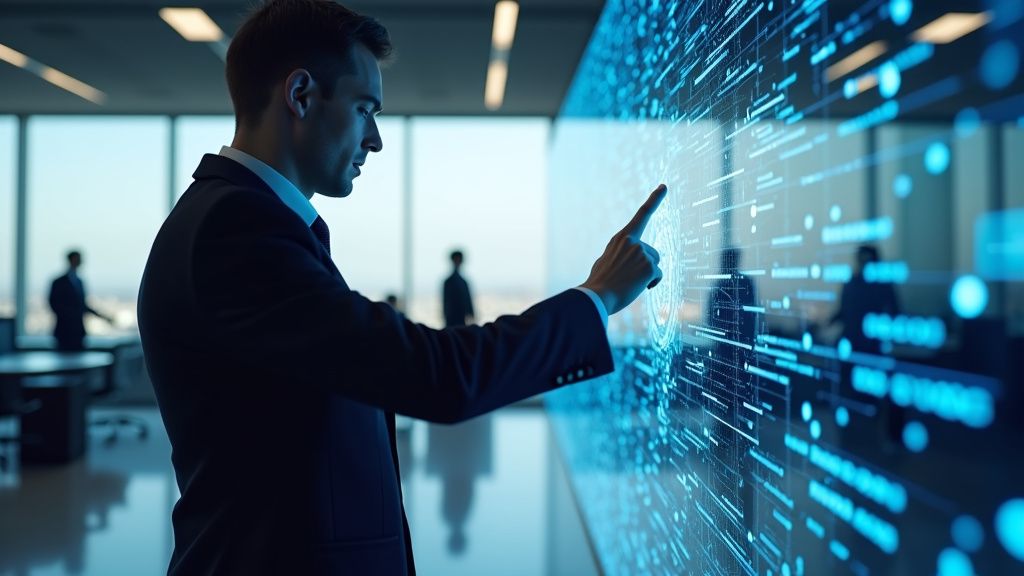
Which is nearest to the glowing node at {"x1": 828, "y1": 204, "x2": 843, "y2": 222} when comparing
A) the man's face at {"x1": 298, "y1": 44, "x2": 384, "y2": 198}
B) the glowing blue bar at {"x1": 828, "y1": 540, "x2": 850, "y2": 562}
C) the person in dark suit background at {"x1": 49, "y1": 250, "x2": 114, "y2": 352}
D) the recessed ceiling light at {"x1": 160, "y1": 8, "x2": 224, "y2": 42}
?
the glowing blue bar at {"x1": 828, "y1": 540, "x2": 850, "y2": 562}

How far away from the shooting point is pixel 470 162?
7641mm

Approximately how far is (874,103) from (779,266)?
0.87ft

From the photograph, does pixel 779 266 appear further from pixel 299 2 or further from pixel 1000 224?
pixel 299 2

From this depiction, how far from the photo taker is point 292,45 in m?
0.95

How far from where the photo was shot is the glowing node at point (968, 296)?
0.49 m

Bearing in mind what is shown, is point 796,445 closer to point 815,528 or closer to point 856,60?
point 815,528

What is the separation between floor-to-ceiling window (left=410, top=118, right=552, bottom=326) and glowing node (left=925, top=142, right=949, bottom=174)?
7082mm

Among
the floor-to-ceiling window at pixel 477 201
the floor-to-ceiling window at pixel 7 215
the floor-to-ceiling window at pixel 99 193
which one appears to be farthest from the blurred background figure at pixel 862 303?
the floor-to-ceiling window at pixel 7 215

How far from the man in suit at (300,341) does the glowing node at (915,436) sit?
1.01ft

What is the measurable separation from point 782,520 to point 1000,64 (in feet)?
1.90

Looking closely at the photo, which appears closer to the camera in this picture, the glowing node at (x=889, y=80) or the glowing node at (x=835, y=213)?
the glowing node at (x=889, y=80)

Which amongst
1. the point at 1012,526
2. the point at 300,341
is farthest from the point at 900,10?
the point at 300,341

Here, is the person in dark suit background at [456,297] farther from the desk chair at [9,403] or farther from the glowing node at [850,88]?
the glowing node at [850,88]

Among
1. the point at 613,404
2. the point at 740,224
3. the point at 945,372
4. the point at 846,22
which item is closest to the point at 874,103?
the point at 846,22
